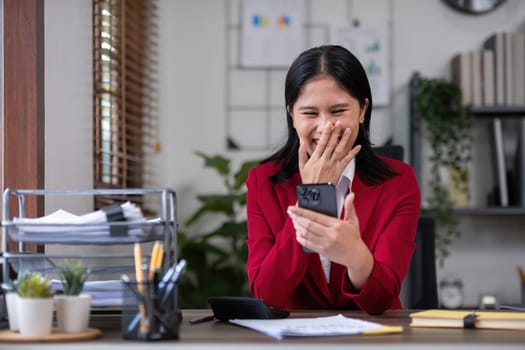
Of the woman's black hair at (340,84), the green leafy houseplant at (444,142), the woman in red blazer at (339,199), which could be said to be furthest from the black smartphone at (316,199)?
the green leafy houseplant at (444,142)

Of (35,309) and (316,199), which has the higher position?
(316,199)

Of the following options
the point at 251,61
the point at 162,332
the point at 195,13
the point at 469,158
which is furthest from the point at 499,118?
the point at 162,332

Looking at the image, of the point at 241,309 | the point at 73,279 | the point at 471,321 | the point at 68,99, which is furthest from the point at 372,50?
the point at 73,279

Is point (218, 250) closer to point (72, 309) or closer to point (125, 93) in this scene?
point (125, 93)

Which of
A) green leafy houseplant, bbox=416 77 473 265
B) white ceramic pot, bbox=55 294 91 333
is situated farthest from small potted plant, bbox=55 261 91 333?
green leafy houseplant, bbox=416 77 473 265

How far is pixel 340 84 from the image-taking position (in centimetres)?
189

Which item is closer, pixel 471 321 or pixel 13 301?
pixel 13 301

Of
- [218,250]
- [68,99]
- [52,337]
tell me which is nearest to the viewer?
[52,337]

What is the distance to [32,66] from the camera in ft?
6.58

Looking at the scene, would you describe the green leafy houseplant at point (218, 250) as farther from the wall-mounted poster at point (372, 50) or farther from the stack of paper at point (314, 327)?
the stack of paper at point (314, 327)

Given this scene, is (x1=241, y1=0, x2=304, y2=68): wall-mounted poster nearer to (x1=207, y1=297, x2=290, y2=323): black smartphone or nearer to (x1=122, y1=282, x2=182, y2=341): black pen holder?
(x1=207, y1=297, x2=290, y2=323): black smartphone

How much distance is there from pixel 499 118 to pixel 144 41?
162cm

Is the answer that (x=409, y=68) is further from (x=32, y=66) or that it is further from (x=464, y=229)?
(x=32, y=66)

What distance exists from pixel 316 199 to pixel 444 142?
252cm
